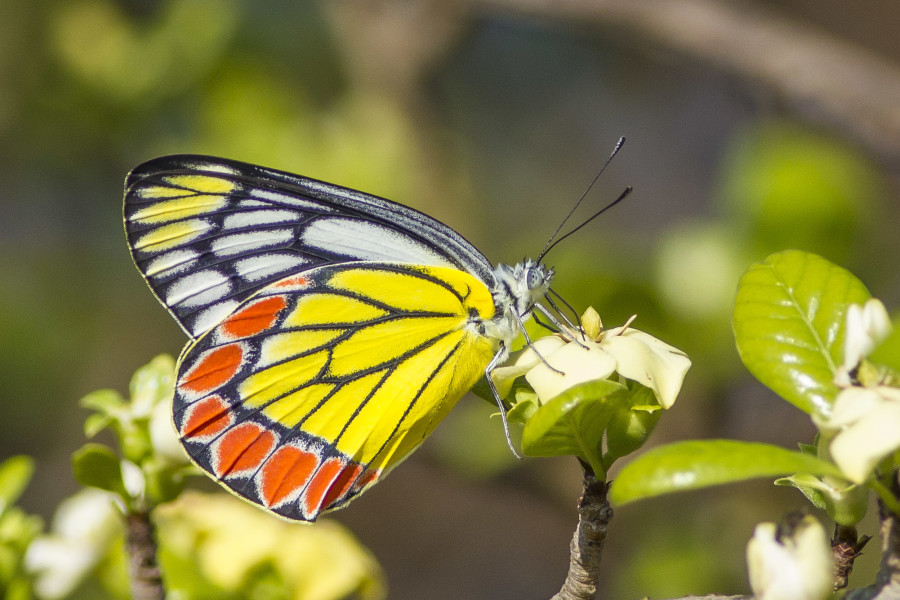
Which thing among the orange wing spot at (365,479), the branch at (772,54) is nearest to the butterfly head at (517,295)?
the orange wing spot at (365,479)

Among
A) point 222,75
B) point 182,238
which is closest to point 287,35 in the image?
point 222,75

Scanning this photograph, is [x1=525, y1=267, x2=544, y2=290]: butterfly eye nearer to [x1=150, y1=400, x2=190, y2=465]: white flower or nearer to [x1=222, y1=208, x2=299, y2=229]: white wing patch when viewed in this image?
[x1=222, y1=208, x2=299, y2=229]: white wing patch

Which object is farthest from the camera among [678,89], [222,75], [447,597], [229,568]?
[678,89]

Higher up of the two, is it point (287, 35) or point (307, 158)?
point (287, 35)

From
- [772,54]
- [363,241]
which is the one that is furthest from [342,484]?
[772,54]

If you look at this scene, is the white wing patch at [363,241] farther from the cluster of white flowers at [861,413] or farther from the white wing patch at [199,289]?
the cluster of white flowers at [861,413]

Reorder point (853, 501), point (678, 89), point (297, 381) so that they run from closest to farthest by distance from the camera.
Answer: point (853, 501)
point (297, 381)
point (678, 89)

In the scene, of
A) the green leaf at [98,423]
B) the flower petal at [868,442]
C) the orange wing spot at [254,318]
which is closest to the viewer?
the flower petal at [868,442]

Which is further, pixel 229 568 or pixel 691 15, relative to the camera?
pixel 691 15

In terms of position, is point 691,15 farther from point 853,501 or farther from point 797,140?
point 853,501
